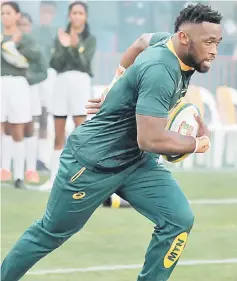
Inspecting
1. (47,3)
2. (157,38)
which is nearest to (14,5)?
(47,3)

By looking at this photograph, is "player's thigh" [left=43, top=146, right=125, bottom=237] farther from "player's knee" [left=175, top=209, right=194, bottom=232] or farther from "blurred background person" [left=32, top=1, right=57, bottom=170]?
"blurred background person" [left=32, top=1, right=57, bottom=170]

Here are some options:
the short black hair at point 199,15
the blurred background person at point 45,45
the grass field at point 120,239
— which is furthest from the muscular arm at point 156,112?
the blurred background person at point 45,45

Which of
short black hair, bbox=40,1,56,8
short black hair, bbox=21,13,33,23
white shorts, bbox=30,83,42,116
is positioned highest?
short black hair, bbox=40,1,56,8

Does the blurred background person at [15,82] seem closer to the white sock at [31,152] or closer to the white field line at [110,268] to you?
the white sock at [31,152]

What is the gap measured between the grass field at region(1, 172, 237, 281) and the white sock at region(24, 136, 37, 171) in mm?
727

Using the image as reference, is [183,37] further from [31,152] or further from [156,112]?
[31,152]

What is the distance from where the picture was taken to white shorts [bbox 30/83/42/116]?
1057 cm

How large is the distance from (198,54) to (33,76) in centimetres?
618

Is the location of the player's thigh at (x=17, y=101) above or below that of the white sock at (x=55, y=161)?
above

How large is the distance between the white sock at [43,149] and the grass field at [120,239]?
1.30 meters

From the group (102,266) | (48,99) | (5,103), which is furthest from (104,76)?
(102,266)

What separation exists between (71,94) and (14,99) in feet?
2.21

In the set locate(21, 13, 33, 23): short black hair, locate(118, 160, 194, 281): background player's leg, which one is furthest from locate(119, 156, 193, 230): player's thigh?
locate(21, 13, 33, 23): short black hair

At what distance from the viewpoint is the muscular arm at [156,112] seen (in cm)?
421
